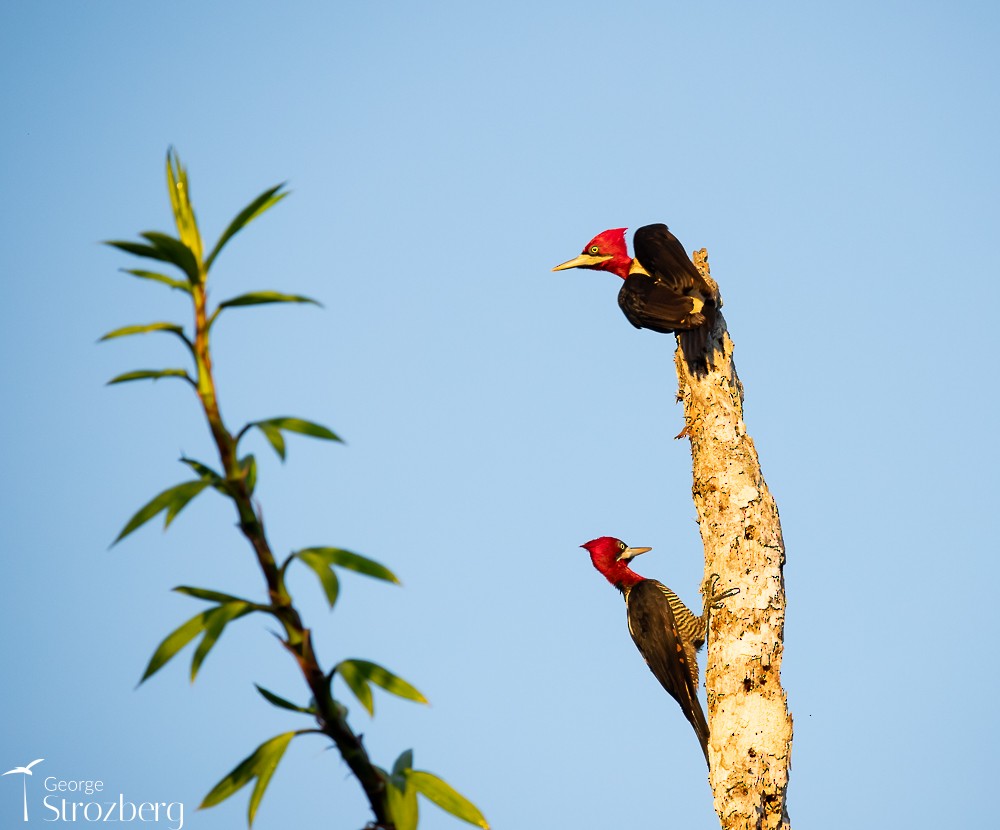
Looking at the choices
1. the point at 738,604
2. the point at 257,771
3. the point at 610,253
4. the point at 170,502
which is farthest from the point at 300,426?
the point at 610,253

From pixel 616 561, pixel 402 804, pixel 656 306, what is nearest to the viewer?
pixel 402 804

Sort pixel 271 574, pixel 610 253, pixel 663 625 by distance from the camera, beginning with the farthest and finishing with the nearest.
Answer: pixel 610 253 → pixel 663 625 → pixel 271 574

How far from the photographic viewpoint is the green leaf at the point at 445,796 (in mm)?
1409

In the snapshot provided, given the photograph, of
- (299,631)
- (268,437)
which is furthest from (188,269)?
(299,631)

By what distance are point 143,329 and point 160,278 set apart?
0.08 meters

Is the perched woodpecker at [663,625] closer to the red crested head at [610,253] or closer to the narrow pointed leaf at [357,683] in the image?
the red crested head at [610,253]

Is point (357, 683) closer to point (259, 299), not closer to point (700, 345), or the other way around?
point (259, 299)

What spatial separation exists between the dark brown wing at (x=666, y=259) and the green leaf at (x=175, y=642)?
4958 millimetres

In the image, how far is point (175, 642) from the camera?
1329mm

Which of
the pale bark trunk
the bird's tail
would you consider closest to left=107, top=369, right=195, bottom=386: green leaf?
the pale bark trunk

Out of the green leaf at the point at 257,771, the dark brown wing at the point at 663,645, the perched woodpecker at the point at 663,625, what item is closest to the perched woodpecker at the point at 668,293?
the perched woodpecker at the point at 663,625

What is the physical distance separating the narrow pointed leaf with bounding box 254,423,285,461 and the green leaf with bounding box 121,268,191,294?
0.64ft

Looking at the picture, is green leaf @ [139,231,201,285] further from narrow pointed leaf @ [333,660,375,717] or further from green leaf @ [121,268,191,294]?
narrow pointed leaf @ [333,660,375,717]

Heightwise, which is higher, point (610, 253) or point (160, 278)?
point (610, 253)
